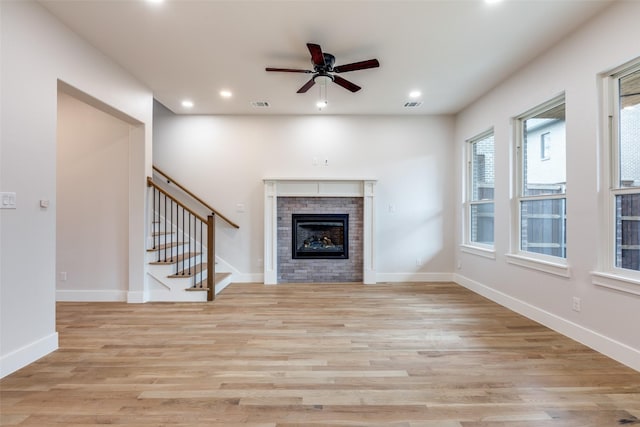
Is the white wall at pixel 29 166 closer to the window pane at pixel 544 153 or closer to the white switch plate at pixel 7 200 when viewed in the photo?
the white switch plate at pixel 7 200

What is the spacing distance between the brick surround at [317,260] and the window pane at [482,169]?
183cm

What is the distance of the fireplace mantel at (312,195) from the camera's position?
16.5 ft

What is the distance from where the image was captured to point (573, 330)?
2771 mm

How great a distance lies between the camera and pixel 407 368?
2.25 m

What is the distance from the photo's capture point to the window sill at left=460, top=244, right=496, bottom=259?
4.13m

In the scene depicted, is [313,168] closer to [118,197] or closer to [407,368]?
[118,197]

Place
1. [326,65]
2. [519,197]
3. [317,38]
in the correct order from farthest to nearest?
[519,197], [326,65], [317,38]

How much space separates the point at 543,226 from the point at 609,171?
0.97 meters

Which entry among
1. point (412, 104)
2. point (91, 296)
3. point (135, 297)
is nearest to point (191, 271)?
point (135, 297)

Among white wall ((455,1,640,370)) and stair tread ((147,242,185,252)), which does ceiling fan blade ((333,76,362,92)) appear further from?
stair tread ((147,242,185,252))

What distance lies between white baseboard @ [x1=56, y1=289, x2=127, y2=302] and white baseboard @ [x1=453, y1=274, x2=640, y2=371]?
4882 mm

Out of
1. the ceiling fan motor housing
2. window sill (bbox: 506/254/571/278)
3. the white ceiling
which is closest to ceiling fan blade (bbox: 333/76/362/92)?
the ceiling fan motor housing

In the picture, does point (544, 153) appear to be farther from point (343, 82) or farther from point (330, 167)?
point (330, 167)

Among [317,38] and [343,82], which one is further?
[343,82]
